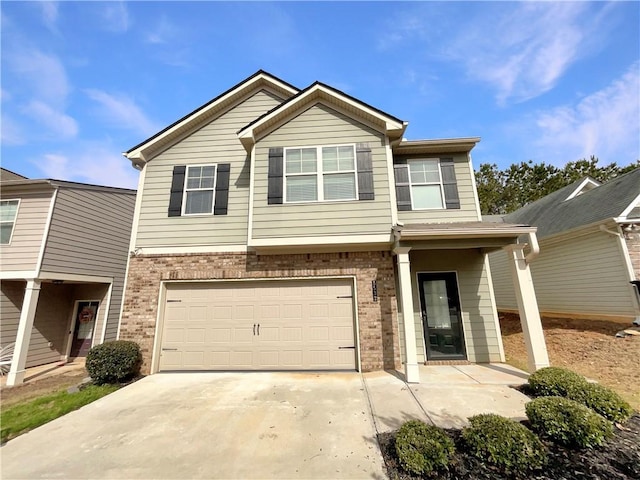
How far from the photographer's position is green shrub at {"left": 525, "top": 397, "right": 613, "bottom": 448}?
3256mm

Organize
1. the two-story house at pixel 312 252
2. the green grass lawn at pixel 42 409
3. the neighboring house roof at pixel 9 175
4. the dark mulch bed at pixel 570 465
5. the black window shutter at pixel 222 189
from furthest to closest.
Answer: the neighboring house roof at pixel 9 175 < the black window shutter at pixel 222 189 < the two-story house at pixel 312 252 < the green grass lawn at pixel 42 409 < the dark mulch bed at pixel 570 465

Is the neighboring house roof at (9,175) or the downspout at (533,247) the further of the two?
the neighboring house roof at (9,175)

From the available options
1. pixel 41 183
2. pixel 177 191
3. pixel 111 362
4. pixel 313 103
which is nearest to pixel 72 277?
pixel 41 183

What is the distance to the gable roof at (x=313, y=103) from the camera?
7.20m

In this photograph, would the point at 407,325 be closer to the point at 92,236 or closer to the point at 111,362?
the point at 111,362

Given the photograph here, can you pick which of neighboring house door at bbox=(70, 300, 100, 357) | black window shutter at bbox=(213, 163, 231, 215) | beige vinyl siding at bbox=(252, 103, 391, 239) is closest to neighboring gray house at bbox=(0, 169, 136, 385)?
neighboring house door at bbox=(70, 300, 100, 357)

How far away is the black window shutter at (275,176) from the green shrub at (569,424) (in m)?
6.27

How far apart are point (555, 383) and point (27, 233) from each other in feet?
45.3

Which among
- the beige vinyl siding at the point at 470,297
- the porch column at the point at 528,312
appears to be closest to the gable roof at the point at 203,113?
the beige vinyl siding at the point at 470,297

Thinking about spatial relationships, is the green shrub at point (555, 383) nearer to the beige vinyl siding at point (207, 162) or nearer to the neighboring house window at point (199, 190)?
the beige vinyl siding at point (207, 162)

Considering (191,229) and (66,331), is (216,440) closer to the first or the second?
(191,229)

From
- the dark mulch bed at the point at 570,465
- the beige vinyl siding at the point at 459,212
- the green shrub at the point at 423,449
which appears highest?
the beige vinyl siding at the point at 459,212

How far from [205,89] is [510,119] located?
38.7ft

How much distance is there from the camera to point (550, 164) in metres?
24.8
